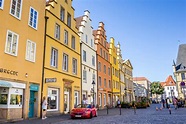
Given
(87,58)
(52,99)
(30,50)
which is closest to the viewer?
(30,50)

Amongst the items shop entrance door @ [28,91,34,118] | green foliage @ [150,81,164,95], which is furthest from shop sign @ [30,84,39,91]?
green foliage @ [150,81,164,95]

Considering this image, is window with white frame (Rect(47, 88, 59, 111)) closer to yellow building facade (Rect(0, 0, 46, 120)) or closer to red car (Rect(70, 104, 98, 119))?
yellow building facade (Rect(0, 0, 46, 120))

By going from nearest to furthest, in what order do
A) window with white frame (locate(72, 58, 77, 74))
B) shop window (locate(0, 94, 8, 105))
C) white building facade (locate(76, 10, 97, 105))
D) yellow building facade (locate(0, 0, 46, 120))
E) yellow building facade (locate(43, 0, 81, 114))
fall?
shop window (locate(0, 94, 8, 105)) < yellow building facade (locate(0, 0, 46, 120)) < yellow building facade (locate(43, 0, 81, 114)) < window with white frame (locate(72, 58, 77, 74)) < white building facade (locate(76, 10, 97, 105))

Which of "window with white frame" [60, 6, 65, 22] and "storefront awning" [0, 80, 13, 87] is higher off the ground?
"window with white frame" [60, 6, 65, 22]

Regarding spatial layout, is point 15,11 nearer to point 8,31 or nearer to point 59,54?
point 8,31

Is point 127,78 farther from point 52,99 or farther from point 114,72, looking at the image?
point 52,99

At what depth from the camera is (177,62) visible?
220 feet

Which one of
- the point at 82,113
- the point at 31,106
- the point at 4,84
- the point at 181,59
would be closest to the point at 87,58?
the point at 82,113

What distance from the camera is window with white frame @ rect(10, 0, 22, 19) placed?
52.0 feet

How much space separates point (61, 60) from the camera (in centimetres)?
2272

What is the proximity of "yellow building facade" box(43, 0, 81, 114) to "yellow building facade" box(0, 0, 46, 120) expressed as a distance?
1.33m

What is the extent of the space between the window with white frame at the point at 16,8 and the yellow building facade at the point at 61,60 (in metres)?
4.13

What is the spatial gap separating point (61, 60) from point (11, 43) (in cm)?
800

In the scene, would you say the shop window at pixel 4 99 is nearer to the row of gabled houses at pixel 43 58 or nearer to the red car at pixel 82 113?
the row of gabled houses at pixel 43 58
